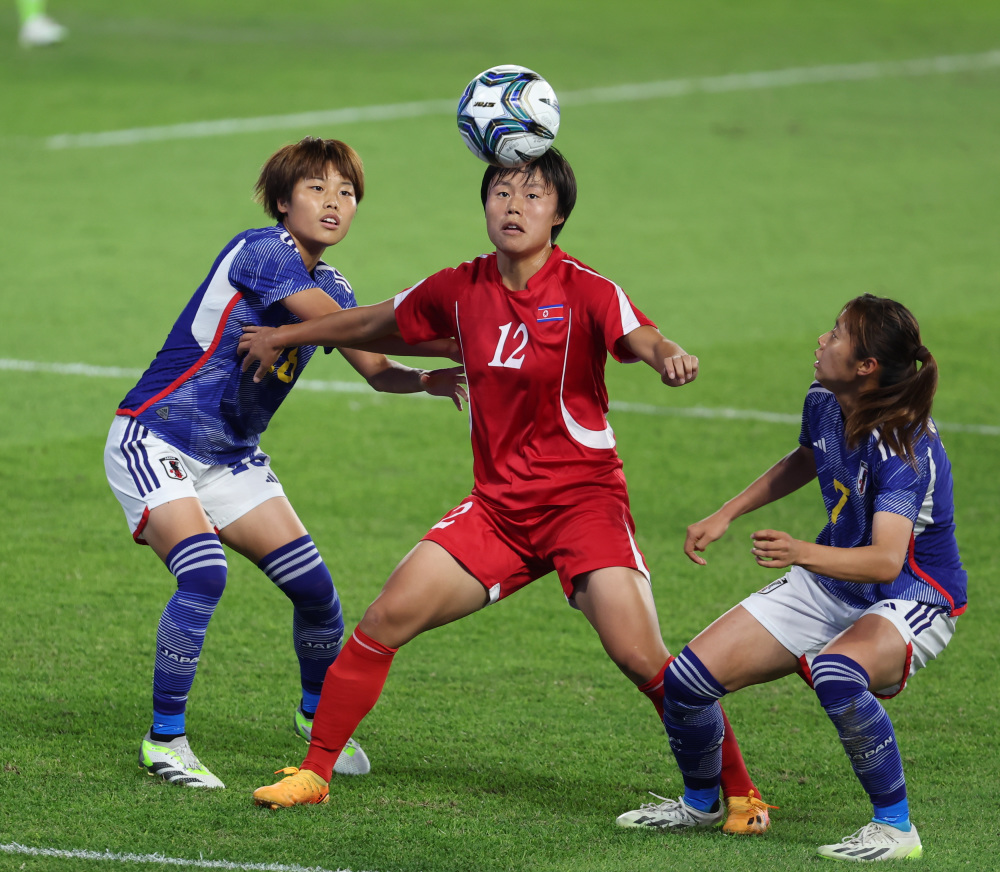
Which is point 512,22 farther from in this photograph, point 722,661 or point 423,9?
point 722,661

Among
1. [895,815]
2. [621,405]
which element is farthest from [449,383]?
[621,405]

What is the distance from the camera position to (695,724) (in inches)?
181

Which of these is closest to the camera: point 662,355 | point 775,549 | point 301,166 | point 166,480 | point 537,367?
point 775,549

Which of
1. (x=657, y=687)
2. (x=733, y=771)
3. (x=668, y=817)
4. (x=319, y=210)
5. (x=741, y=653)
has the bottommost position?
(x=668, y=817)

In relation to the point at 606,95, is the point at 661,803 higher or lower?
lower

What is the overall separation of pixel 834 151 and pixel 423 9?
1060 cm

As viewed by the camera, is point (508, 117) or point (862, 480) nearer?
point (862, 480)

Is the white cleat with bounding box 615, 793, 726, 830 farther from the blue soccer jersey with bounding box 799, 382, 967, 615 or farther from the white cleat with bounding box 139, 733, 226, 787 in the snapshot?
the white cleat with bounding box 139, 733, 226, 787

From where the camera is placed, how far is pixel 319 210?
5.28 metres

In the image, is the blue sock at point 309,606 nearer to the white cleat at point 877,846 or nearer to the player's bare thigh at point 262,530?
the player's bare thigh at point 262,530

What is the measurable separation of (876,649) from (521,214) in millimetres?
1716

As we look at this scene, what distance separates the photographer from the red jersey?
15.6ft

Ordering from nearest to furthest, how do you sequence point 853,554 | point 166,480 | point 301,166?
point 853,554
point 166,480
point 301,166

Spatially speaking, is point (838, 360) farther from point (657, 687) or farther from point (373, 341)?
point (373, 341)
